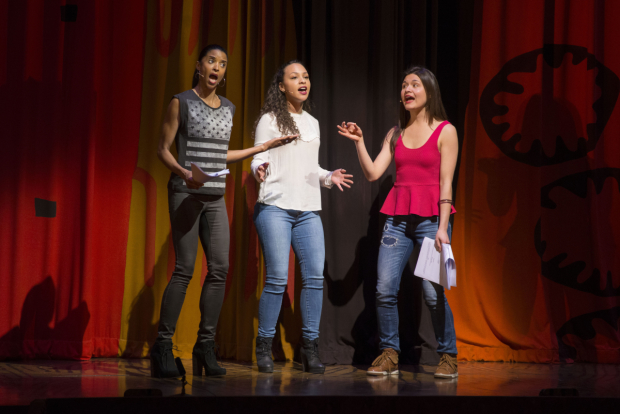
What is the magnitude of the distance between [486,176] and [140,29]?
235 centimetres

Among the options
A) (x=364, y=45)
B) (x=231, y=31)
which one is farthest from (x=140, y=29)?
(x=364, y=45)

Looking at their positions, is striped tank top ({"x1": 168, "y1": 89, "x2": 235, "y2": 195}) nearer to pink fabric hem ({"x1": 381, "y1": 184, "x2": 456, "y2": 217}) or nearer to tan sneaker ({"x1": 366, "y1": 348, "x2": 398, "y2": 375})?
pink fabric hem ({"x1": 381, "y1": 184, "x2": 456, "y2": 217})

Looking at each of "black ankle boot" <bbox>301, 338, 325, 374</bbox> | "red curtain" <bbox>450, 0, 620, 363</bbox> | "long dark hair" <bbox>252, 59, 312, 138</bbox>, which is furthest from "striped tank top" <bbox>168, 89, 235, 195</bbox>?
"red curtain" <bbox>450, 0, 620, 363</bbox>

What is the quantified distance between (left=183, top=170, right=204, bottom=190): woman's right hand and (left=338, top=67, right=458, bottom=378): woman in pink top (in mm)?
792

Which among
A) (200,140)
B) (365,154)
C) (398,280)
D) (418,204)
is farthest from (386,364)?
(200,140)

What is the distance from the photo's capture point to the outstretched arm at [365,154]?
2.77m

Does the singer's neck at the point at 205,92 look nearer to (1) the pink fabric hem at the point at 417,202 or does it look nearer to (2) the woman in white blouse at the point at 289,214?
(2) the woman in white blouse at the point at 289,214

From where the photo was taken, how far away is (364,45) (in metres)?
3.37

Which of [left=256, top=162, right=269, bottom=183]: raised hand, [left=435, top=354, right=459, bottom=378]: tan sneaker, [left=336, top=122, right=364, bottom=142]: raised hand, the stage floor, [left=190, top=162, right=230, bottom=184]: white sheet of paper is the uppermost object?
[left=336, top=122, right=364, bottom=142]: raised hand

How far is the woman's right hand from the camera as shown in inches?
95.6

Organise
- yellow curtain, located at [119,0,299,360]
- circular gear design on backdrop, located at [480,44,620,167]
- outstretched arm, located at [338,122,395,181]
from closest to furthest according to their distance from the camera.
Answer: outstretched arm, located at [338,122,395,181] < yellow curtain, located at [119,0,299,360] < circular gear design on backdrop, located at [480,44,620,167]

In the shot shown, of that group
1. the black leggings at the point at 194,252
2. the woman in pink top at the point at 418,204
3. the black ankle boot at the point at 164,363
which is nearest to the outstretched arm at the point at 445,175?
the woman in pink top at the point at 418,204

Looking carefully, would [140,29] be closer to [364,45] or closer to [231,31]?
[231,31]

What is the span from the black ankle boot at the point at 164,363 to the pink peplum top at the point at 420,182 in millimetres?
1233
